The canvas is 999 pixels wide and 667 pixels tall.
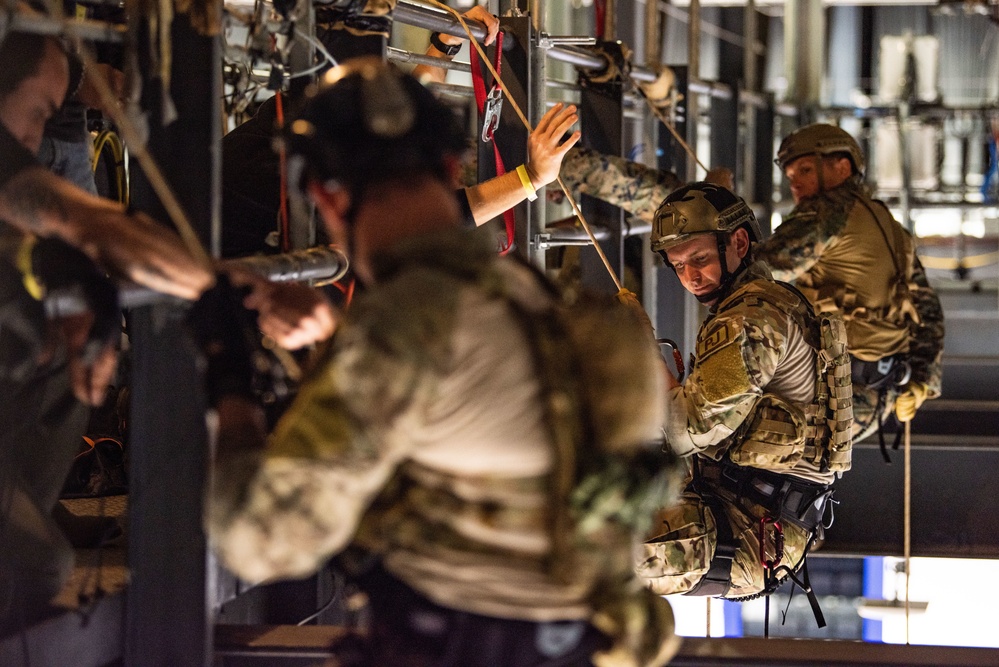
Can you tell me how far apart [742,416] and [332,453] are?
2.27 m

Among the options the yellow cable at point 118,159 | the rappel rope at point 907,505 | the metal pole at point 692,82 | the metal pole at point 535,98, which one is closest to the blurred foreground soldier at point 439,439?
the yellow cable at point 118,159

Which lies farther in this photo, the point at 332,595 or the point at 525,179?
the point at 332,595

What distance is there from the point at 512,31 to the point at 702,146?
37.3ft

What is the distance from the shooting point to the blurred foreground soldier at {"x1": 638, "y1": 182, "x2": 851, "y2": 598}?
12.0 feet

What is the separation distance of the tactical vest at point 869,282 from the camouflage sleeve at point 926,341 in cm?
10

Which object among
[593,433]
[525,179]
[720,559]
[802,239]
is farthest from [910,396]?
[593,433]

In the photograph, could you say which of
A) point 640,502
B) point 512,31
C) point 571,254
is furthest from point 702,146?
point 640,502

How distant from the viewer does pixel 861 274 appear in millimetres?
5398

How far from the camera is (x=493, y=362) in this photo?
1.73m

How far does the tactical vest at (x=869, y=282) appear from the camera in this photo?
212 inches

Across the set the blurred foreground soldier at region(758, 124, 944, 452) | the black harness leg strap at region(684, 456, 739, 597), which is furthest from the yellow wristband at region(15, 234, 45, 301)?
the blurred foreground soldier at region(758, 124, 944, 452)

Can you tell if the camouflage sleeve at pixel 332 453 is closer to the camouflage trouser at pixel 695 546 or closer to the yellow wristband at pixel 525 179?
the yellow wristband at pixel 525 179

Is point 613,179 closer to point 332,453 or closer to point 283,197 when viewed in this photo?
point 283,197

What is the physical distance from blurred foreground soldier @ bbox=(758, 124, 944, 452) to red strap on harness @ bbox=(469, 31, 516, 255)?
5.63 ft
